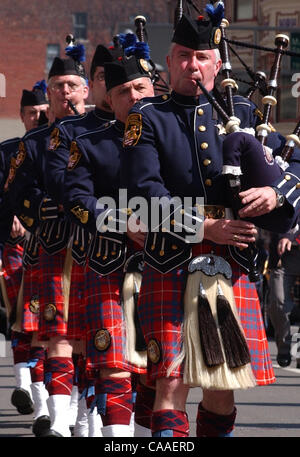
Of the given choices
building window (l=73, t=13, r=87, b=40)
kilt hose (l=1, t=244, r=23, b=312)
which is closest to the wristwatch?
kilt hose (l=1, t=244, r=23, b=312)

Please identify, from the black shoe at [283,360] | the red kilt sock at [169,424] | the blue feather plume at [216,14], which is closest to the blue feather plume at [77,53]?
the blue feather plume at [216,14]

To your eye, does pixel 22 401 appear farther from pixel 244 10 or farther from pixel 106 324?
pixel 244 10

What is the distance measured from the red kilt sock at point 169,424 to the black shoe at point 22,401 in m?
4.20

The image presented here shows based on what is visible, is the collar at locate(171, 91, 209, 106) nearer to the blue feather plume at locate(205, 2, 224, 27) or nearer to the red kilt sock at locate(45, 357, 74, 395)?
the blue feather plume at locate(205, 2, 224, 27)

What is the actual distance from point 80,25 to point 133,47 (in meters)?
62.9

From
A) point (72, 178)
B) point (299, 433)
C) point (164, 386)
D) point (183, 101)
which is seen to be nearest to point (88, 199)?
point (72, 178)

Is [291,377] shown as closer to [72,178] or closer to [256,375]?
[72,178]

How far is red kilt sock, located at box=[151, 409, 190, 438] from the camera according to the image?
538 centimetres

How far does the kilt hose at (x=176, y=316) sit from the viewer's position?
5.52 metres

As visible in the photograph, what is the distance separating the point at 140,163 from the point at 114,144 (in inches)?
59.1

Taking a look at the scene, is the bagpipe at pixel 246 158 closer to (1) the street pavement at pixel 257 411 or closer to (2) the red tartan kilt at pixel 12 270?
(1) the street pavement at pixel 257 411

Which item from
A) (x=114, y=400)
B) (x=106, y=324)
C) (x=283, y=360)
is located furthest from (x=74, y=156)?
(x=283, y=360)

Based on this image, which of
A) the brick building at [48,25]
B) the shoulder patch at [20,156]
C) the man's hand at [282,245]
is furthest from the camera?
the brick building at [48,25]

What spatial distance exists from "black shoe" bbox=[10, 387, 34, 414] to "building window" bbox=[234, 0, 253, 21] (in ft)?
113
